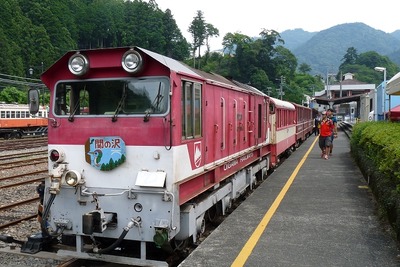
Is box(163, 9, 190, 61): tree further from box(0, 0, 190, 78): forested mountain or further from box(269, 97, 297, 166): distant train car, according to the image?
box(269, 97, 297, 166): distant train car

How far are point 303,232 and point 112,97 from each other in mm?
3618

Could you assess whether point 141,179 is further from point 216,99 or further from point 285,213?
point 285,213

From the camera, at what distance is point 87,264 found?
5.96 m

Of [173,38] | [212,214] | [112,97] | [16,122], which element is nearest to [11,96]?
[16,122]

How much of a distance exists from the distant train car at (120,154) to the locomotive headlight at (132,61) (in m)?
0.01

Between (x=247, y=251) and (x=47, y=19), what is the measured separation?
284 feet

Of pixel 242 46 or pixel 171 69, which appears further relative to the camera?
pixel 242 46

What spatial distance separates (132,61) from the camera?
538 centimetres

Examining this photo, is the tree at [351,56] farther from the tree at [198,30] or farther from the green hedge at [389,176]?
the green hedge at [389,176]

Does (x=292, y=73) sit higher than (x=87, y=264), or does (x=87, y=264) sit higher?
(x=292, y=73)

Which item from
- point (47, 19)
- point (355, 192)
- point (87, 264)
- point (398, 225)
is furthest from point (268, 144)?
point (47, 19)

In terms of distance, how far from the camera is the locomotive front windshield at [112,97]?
17.9 ft

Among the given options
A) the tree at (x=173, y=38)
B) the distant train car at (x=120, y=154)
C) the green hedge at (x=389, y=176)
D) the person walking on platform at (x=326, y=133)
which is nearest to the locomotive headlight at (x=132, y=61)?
the distant train car at (x=120, y=154)

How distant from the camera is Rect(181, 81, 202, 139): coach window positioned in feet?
18.9
